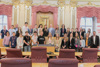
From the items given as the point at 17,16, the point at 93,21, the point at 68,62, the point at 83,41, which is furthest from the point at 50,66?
the point at 93,21

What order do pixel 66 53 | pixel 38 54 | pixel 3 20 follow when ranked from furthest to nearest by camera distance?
pixel 3 20, pixel 38 54, pixel 66 53

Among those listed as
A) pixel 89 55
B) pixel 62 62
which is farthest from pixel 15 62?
pixel 89 55

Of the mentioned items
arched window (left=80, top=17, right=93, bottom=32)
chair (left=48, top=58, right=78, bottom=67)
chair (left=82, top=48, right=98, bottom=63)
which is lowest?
chair (left=82, top=48, right=98, bottom=63)

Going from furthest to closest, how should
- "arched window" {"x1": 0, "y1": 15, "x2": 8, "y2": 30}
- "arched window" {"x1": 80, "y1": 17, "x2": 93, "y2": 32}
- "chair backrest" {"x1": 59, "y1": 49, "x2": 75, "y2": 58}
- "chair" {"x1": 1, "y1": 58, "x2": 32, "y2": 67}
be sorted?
"arched window" {"x1": 80, "y1": 17, "x2": 93, "y2": 32} → "arched window" {"x1": 0, "y1": 15, "x2": 8, "y2": 30} → "chair backrest" {"x1": 59, "y1": 49, "x2": 75, "y2": 58} → "chair" {"x1": 1, "y1": 58, "x2": 32, "y2": 67}

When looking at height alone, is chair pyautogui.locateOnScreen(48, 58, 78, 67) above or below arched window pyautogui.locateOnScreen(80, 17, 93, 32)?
below

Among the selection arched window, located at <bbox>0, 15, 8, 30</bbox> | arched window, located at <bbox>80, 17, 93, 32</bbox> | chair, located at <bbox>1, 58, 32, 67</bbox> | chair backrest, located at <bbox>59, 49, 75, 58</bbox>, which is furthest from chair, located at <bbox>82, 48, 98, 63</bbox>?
arched window, located at <bbox>0, 15, 8, 30</bbox>

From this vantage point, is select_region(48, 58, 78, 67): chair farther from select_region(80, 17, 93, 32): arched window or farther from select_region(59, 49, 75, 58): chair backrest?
select_region(80, 17, 93, 32): arched window

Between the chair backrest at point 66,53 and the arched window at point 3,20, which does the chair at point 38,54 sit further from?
the arched window at point 3,20

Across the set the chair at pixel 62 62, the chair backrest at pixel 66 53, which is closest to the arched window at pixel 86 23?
the chair backrest at pixel 66 53

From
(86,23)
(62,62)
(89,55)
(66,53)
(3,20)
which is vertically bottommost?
(89,55)

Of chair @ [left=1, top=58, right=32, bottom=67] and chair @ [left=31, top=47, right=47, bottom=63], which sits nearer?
chair @ [left=1, top=58, right=32, bottom=67]

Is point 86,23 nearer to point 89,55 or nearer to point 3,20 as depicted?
point 3,20

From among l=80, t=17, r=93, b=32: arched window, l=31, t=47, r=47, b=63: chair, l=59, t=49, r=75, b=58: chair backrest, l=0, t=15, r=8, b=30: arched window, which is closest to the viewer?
l=59, t=49, r=75, b=58: chair backrest

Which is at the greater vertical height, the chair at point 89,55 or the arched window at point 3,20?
the arched window at point 3,20
